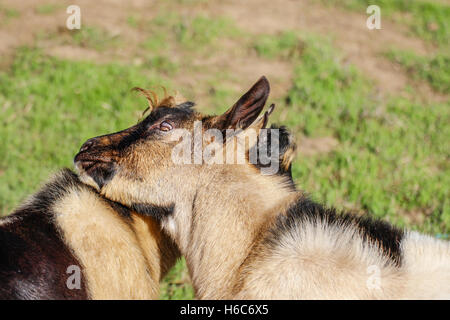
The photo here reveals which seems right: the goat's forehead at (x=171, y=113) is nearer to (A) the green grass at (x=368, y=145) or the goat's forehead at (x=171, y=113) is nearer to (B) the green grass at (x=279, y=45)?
(A) the green grass at (x=368, y=145)

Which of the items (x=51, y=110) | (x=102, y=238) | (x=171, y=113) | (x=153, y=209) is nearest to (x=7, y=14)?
(x=51, y=110)

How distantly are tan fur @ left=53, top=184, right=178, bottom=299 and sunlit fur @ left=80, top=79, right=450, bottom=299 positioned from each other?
158mm

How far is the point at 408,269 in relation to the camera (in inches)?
124

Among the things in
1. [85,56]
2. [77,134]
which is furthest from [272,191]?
[85,56]

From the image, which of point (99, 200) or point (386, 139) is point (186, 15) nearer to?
point (386, 139)

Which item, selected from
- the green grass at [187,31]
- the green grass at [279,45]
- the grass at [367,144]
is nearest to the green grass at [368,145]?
the grass at [367,144]

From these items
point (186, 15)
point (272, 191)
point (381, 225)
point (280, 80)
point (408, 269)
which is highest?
point (186, 15)

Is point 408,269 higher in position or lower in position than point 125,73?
lower

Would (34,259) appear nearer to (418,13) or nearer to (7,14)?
(7,14)

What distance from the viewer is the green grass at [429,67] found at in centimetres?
756

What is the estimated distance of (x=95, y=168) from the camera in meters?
3.62

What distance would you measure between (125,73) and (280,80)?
6.88 ft

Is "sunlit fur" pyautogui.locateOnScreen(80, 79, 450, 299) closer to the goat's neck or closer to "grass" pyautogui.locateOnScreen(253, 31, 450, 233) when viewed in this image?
the goat's neck
